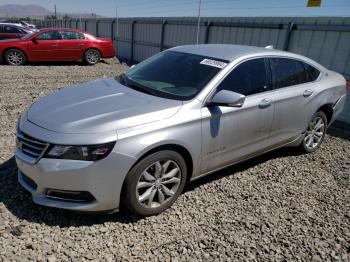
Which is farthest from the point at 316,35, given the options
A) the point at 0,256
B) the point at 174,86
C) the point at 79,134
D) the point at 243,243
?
the point at 0,256

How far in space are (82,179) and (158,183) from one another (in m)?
0.74

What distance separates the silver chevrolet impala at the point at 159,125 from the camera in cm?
260

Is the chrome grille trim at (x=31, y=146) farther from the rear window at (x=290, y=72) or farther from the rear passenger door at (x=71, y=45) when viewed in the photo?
the rear passenger door at (x=71, y=45)

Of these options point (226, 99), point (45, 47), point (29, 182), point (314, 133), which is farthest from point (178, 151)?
point (45, 47)

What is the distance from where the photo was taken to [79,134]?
2.59 m

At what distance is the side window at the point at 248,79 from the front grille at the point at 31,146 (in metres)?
1.82

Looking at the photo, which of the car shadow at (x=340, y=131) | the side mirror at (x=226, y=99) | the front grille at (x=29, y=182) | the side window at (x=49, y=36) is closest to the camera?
the front grille at (x=29, y=182)

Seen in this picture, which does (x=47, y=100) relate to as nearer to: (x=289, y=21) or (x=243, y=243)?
(x=243, y=243)

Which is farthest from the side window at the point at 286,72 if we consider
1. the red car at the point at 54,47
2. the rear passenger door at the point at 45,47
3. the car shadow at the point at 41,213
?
the rear passenger door at the point at 45,47

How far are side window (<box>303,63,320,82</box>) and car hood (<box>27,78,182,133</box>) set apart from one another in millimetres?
2327

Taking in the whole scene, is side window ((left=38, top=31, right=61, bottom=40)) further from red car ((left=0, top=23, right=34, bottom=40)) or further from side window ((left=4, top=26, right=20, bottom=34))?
side window ((left=4, top=26, right=20, bottom=34))

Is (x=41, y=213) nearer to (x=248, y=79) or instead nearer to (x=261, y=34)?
(x=248, y=79)

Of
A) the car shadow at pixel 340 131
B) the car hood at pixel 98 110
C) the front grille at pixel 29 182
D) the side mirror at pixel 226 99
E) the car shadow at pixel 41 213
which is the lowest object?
the car shadow at pixel 340 131

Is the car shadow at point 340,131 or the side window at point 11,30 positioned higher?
the side window at point 11,30
